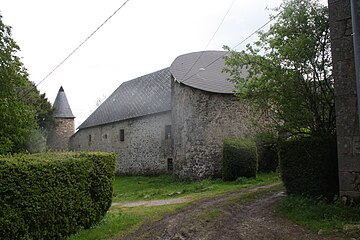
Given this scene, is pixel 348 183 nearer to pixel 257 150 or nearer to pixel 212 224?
pixel 212 224

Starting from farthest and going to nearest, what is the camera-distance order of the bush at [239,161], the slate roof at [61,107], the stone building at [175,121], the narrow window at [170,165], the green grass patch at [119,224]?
the slate roof at [61,107]
the narrow window at [170,165]
the stone building at [175,121]
the bush at [239,161]
the green grass patch at [119,224]

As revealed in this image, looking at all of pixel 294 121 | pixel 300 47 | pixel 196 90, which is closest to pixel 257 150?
pixel 196 90

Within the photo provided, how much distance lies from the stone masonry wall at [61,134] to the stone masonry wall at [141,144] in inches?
310

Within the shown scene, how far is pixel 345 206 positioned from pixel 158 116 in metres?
16.2

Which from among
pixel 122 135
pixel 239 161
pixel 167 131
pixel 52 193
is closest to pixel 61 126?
pixel 122 135

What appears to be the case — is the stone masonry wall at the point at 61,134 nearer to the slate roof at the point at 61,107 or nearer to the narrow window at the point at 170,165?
the slate roof at the point at 61,107

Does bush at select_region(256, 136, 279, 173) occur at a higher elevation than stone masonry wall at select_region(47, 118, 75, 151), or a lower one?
lower

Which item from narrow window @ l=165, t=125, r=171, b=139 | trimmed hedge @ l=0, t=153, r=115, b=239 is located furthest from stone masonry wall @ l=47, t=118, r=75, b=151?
trimmed hedge @ l=0, t=153, r=115, b=239

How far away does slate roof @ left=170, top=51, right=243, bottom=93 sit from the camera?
18.4m

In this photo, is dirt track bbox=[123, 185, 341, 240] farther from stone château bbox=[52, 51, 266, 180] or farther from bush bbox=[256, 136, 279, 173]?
stone château bbox=[52, 51, 266, 180]

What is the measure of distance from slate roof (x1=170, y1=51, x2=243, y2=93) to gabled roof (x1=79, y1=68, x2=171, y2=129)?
2827mm

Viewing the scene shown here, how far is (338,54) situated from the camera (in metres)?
7.83

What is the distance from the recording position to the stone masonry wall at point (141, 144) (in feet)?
72.3

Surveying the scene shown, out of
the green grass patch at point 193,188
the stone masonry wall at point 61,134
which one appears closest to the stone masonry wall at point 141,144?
the green grass patch at point 193,188
